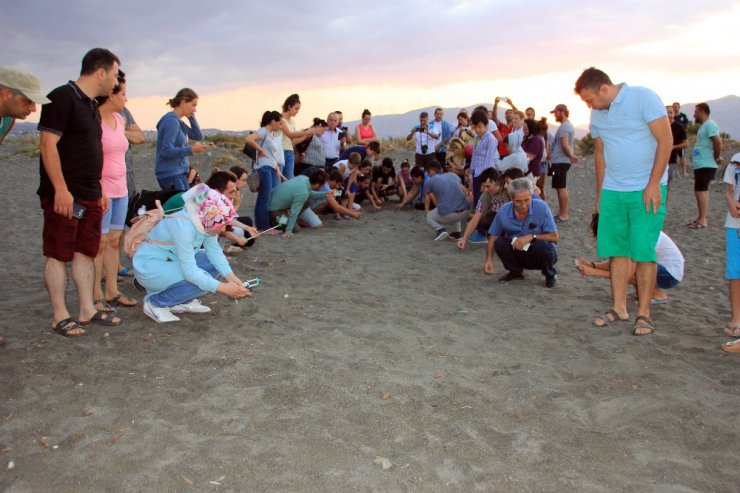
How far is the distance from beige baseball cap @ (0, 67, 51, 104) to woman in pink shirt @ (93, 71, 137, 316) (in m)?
0.86

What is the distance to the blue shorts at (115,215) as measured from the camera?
4.36m

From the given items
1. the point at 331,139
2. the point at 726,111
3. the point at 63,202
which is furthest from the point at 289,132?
the point at 726,111

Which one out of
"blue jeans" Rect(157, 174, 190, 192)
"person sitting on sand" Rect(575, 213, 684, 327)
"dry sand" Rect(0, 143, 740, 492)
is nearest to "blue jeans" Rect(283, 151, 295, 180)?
"blue jeans" Rect(157, 174, 190, 192)

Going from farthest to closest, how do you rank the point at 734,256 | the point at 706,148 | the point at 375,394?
the point at 706,148 < the point at 734,256 < the point at 375,394

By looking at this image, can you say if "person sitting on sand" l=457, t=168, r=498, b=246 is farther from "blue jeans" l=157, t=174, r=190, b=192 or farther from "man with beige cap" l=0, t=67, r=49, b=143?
"man with beige cap" l=0, t=67, r=49, b=143

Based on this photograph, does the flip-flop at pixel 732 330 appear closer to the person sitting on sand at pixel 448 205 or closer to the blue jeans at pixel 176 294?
the blue jeans at pixel 176 294

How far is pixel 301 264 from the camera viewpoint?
6.32 metres

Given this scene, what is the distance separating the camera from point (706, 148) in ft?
26.9

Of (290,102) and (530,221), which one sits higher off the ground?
(290,102)

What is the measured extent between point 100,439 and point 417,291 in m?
3.23

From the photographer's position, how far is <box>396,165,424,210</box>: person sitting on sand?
10.0 m

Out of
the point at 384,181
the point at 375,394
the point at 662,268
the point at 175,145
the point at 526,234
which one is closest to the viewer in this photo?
the point at 375,394

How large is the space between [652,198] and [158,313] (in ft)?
12.0

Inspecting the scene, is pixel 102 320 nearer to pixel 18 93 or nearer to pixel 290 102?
pixel 18 93
